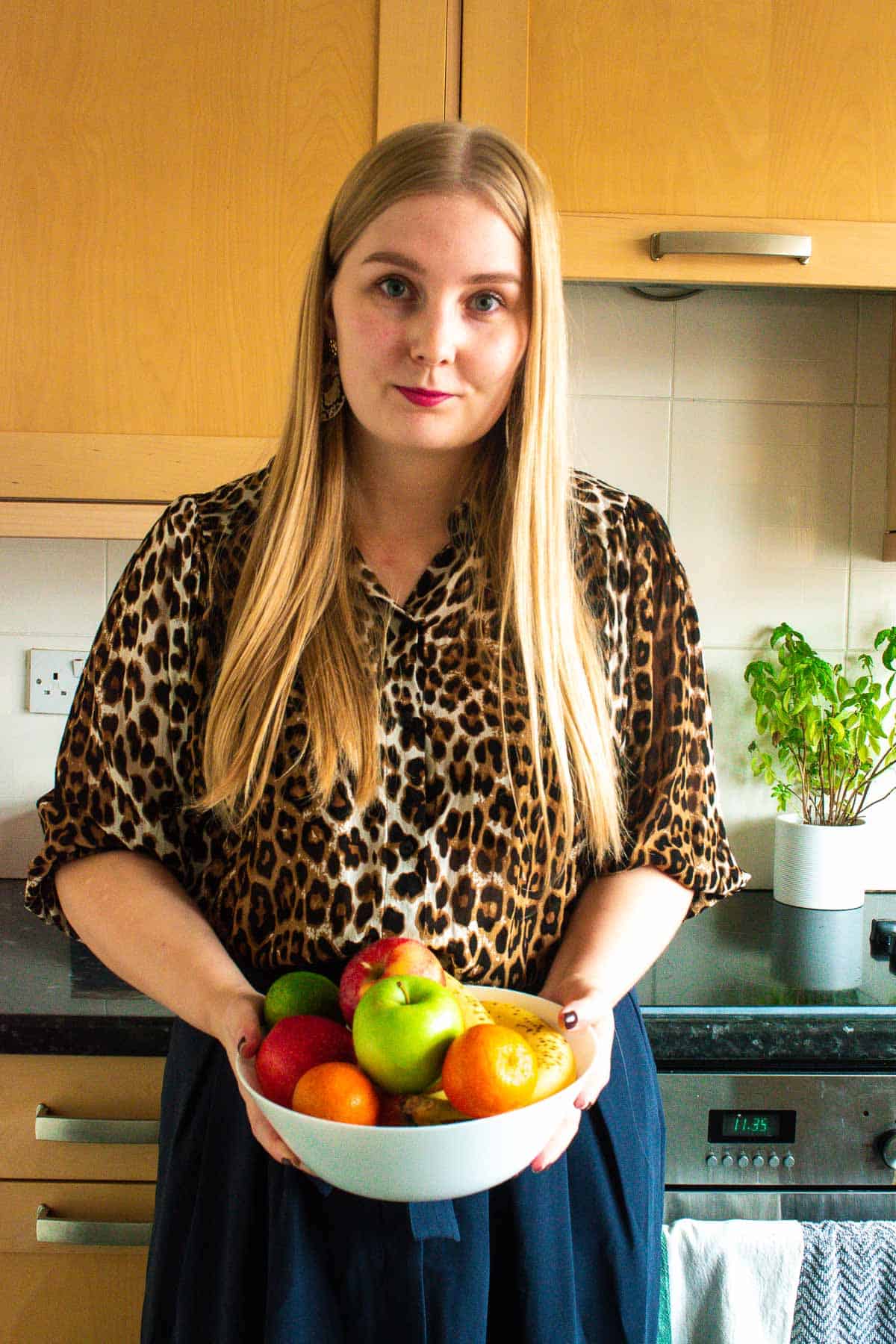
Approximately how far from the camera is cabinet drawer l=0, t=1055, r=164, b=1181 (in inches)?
48.2

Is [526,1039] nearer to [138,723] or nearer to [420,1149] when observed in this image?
[420,1149]

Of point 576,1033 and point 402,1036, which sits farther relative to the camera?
point 576,1033

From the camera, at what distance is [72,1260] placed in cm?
125

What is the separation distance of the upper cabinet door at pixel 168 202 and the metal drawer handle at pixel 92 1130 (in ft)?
2.25

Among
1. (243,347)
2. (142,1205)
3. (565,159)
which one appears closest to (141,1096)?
(142,1205)

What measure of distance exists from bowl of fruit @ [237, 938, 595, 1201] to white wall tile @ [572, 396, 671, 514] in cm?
118

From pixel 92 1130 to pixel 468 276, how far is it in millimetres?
923

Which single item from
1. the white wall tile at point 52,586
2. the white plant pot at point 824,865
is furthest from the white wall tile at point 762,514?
the white wall tile at point 52,586

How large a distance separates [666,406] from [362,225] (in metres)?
0.94

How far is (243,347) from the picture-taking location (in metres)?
1.37

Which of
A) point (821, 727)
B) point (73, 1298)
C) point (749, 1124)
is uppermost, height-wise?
point (821, 727)

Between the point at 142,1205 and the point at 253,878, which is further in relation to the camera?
the point at 142,1205

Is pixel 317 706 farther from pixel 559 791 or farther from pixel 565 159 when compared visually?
pixel 565 159

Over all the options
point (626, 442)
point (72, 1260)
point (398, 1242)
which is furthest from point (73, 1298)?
point (626, 442)
